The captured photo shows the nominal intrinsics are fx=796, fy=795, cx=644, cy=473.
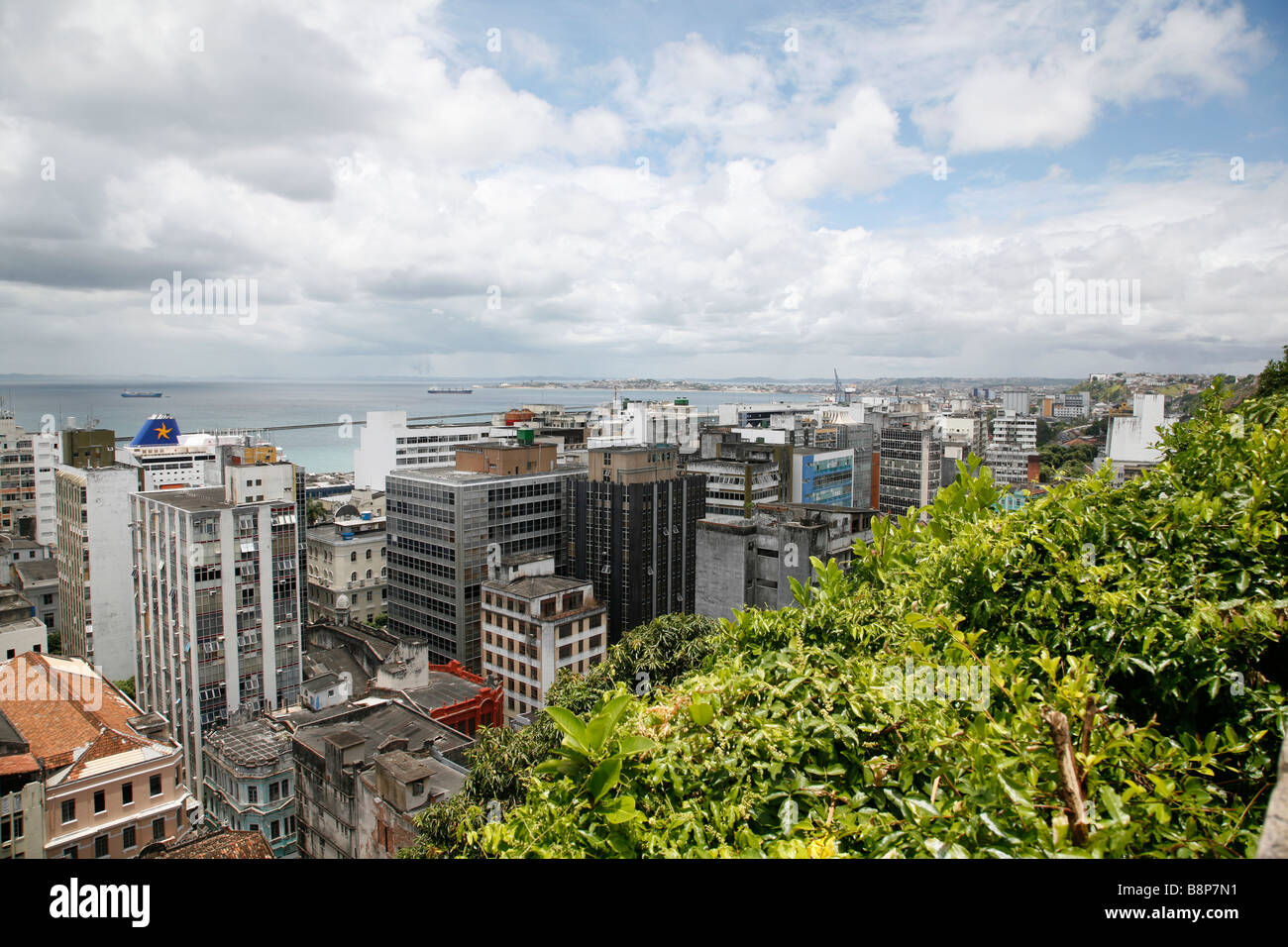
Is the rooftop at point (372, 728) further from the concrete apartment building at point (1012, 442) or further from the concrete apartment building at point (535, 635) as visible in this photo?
the concrete apartment building at point (1012, 442)

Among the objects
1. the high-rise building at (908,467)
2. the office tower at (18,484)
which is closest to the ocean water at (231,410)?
the office tower at (18,484)

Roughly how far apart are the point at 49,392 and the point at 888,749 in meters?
121

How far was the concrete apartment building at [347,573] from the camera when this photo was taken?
33062mm

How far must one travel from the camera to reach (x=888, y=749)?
2.62 meters

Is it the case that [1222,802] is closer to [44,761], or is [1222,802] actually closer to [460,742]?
[460,742]

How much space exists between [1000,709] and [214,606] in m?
21.0

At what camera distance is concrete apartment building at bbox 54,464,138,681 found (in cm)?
2584

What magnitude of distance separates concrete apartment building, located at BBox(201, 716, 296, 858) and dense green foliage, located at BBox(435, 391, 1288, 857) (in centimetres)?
1387

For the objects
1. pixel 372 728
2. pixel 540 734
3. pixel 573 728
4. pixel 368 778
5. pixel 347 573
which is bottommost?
pixel 347 573

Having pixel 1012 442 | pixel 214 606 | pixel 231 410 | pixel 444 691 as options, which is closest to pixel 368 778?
pixel 444 691

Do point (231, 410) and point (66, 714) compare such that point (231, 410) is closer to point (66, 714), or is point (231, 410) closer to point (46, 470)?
point (46, 470)

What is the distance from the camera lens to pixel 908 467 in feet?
158

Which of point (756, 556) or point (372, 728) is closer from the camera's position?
point (372, 728)
